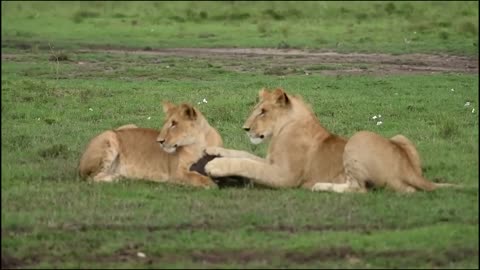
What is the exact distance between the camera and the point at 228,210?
31.8 ft

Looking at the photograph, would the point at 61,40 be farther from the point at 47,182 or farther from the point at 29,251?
the point at 29,251

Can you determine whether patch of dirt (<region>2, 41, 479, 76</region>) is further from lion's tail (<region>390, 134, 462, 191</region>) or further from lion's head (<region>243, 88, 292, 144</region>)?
lion's tail (<region>390, 134, 462, 191</region>)

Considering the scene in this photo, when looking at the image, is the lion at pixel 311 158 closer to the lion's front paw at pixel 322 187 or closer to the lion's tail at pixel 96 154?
the lion's front paw at pixel 322 187

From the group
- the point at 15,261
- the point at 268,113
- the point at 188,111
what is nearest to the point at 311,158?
the point at 268,113

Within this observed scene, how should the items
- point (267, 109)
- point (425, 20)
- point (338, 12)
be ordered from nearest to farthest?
point (267, 109) < point (425, 20) < point (338, 12)

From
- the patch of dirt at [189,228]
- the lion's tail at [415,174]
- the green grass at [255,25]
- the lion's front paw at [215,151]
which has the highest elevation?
the green grass at [255,25]

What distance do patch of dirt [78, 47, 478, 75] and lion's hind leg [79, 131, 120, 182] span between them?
10598 mm

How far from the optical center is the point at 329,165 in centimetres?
1066

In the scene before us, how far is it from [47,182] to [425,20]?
922 inches

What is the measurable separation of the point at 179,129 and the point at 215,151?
40 centimetres

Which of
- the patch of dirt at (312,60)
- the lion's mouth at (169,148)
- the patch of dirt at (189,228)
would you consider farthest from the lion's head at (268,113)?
the patch of dirt at (312,60)

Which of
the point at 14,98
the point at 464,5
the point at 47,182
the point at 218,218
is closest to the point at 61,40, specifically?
the point at 14,98

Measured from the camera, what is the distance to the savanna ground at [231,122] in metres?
8.49

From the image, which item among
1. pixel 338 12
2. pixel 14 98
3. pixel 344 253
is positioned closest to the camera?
pixel 344 253
